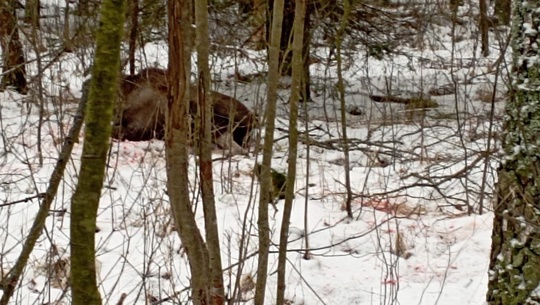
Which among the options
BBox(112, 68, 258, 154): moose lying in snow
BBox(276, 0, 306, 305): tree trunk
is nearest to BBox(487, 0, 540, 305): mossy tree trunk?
BBox(276, 0, 306, 305): tree trunk

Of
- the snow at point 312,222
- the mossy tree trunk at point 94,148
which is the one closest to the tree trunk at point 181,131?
the snow at point 312,222

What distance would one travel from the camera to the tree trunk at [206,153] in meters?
2.18

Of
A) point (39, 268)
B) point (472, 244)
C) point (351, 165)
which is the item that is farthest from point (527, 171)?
point (351, 165)

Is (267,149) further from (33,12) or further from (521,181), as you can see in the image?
(33,12)

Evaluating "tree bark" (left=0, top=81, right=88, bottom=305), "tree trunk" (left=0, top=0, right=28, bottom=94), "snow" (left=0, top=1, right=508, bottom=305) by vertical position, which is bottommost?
"snow" (left=0, top=1, right=508, bottom=305)

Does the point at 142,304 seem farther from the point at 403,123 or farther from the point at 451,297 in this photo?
the point at 403,123

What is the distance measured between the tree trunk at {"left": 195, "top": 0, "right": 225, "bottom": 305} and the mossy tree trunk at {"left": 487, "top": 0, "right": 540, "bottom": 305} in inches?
42.9

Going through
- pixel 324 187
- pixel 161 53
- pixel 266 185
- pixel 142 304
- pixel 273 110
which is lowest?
pixel 142 304

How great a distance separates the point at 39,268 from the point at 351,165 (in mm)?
3350

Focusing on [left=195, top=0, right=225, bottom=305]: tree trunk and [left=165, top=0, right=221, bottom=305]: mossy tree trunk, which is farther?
[left=195, top=0, right=225, bottom=305]: tree trunk

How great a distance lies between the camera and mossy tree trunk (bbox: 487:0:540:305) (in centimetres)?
273

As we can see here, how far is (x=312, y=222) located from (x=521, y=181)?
2337mm

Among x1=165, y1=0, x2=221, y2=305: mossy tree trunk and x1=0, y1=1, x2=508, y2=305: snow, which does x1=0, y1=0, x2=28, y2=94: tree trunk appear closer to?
x1=0, y1=1, x2=508, y2=305: snow

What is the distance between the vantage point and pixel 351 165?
661 centimetres
